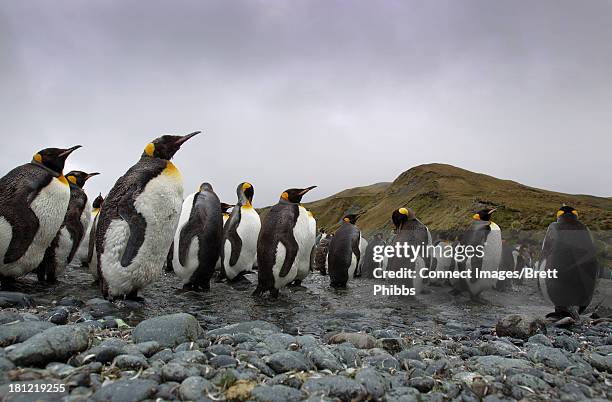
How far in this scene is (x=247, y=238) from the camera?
26.0 feet

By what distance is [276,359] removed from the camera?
242cm

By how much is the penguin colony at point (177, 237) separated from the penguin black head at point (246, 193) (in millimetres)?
21

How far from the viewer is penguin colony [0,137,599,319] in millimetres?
4594

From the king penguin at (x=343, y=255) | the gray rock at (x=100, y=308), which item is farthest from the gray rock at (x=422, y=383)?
the king penguin at (x=343, y=255)

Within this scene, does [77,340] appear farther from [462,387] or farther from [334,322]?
[334,322]

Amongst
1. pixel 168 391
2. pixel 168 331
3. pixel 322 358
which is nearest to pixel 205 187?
pixel 168 331

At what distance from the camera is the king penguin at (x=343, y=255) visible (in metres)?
8.71

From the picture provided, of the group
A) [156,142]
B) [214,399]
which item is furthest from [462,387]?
[156,142]

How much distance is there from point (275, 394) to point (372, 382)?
55cm

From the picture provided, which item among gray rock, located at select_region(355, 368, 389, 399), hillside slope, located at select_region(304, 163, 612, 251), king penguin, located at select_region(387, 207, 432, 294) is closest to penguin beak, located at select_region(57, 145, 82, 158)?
gray rock, located at select_region(355, 368, 389, 399)

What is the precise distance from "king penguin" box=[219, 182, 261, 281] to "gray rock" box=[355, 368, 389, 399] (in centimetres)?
561

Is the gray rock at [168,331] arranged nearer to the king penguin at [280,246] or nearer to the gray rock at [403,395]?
the gray rock at [403,395]

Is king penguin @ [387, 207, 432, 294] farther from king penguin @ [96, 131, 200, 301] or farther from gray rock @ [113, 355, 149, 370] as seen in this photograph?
gray rock @ [113, 355, 149, 370]

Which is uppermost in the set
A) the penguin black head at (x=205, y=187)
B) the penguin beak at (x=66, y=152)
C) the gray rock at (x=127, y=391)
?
the penguin beak at (x=66, y=152)
